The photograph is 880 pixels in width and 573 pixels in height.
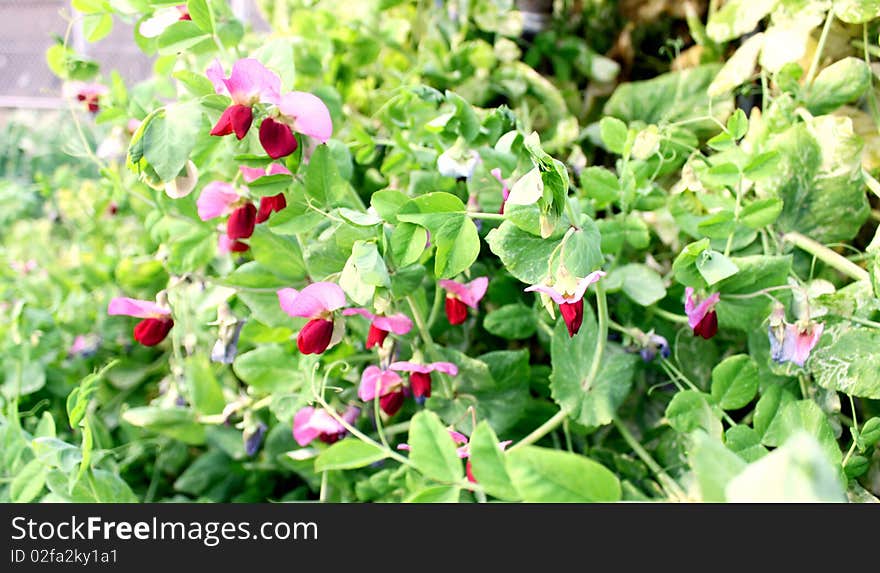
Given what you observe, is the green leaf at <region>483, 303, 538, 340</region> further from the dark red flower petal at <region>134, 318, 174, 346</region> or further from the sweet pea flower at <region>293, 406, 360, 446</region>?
the dark red flower petal at <region>134, 318, 174, 346</region>

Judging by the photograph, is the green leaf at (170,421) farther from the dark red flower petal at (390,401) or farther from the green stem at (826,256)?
the green stem at (826,256)

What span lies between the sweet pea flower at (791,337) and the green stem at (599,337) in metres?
0.13

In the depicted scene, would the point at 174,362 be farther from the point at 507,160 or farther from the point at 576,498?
the point at 576,498

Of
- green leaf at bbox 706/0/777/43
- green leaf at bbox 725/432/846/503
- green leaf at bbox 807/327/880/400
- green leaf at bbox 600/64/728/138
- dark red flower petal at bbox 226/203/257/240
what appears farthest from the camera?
green leaf at bbox 600/64/728/138

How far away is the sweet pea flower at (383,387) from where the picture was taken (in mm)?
607

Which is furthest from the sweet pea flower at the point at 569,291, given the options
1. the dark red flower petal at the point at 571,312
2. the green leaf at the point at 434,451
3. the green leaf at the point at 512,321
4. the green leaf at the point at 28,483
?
the green leaf at the point at 28,483

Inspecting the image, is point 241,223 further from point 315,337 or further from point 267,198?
point 315,337

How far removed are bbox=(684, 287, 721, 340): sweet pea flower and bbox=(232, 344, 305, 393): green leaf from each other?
0.35 m

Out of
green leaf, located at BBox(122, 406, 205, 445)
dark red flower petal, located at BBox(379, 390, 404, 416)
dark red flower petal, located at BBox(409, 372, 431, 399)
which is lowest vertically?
green leaf, located at BBox(122, 406, 205, 445)

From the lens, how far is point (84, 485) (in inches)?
24.4

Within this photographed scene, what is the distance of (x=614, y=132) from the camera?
67 cm

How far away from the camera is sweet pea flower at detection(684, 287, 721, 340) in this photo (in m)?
0.55

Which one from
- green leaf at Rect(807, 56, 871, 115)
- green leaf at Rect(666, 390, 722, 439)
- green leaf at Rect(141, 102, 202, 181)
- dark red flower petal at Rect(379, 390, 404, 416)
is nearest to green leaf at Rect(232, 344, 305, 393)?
dark red flower petal at Rect(379, 390, 404, 416)
